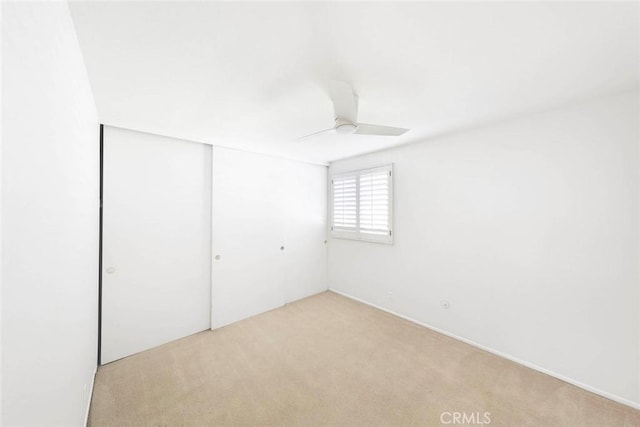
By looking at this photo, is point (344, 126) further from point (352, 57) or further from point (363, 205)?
point (363, 205)

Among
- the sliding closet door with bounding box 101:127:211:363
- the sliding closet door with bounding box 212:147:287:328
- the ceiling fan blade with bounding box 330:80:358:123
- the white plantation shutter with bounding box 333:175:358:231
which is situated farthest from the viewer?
the white plantation shutter with bounding box 333:175:358:231

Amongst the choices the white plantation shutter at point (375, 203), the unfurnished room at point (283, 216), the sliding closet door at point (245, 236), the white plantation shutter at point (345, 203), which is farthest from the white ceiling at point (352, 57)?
the white plantation shutter at point (345, 203)

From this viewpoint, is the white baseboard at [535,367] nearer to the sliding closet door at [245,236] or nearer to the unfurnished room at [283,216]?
the unfurnished room at [283,216]

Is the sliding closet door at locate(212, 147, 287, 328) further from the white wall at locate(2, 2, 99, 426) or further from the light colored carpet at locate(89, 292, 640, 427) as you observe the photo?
the white wall at locate(2, 2, 99, 426)

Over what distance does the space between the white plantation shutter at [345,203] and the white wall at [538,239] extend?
0.88 meters

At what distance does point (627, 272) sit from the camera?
178 cm

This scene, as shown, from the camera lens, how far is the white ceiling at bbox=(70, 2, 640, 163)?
1.08 m

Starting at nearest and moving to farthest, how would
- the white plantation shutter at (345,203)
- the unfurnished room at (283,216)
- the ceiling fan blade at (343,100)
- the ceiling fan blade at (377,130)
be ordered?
the unfurnished room at (283,216), the ceiling fan blade at (343,100), the ceiling fan blade at (377,130), the white plantation shutter at (345,203)

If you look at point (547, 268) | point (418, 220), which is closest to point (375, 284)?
point (418, 220)

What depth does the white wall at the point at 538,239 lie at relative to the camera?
1807 mm

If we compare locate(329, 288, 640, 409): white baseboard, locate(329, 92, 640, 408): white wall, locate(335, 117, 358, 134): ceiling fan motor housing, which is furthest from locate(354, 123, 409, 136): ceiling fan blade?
locate(329, 288, 640, 409): white baseboard

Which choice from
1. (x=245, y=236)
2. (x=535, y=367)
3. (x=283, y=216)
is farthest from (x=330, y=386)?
(x=283, y=216)

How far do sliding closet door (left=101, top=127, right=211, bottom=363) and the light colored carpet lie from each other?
0.26 metres

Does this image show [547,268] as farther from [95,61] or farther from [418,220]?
[95,61]
